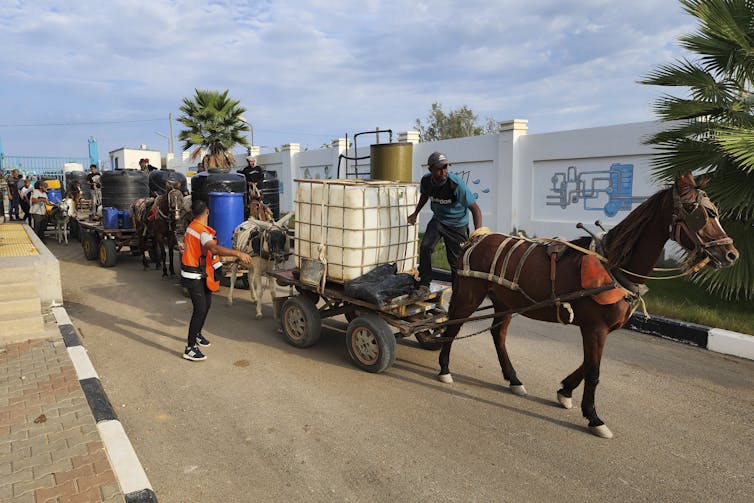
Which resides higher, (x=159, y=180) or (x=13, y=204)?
(x=159, y=180)

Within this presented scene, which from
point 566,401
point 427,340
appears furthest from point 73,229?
point 566,401

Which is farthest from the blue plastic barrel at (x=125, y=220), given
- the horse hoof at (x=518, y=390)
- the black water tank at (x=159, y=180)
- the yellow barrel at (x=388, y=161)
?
the horse hoof at (x=518, y=390)

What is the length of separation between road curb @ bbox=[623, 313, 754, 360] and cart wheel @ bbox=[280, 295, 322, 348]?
4.24 meters

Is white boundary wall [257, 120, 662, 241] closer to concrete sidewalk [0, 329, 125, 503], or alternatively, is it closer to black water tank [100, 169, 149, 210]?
black water tank [100, 169, 149, 210]

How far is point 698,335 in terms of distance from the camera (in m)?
6.54

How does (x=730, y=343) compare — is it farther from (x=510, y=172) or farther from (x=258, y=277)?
(x=510, y=172)

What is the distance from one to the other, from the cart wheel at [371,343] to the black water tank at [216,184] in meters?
5.11

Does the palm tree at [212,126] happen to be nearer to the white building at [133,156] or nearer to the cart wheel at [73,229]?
the cart wheel at [73,229]

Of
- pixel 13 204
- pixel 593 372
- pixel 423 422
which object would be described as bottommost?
pixel 423 422

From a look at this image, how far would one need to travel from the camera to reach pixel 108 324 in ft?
25.0

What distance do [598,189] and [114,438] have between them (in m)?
11.5

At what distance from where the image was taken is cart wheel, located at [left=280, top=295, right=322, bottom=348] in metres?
6.22

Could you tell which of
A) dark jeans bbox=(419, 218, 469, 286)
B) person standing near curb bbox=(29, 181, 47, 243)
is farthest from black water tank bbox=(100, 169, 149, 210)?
dark jeans bbox=(419, 218, 469, 286)

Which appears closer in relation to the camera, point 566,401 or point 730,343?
→ point 566,401
